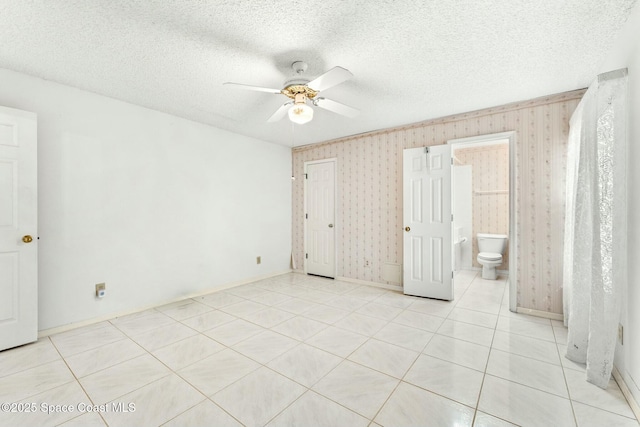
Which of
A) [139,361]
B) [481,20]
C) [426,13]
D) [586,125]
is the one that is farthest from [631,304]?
[139,361]

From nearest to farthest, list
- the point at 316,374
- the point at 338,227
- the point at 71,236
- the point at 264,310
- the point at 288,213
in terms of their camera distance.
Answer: the point at 316,374, the point at 71,236, the point at 264,310, the point at 338,227, the point at 288,213

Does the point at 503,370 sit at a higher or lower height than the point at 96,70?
lower

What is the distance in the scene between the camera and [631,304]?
1.71 m

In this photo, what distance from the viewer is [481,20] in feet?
5.90

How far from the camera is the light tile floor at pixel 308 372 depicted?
1.63m

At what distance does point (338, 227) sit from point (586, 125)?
3.34 m

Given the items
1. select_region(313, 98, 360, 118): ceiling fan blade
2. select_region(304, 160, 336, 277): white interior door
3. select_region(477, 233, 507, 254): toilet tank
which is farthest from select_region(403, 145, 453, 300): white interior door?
select_region(477, 233, 507, 254): toilet tank

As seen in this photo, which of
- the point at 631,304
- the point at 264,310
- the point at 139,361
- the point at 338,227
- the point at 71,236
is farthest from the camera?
the point at 338,227

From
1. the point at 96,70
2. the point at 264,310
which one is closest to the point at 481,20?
the point at 96,70

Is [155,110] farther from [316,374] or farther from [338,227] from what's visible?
[316,374]

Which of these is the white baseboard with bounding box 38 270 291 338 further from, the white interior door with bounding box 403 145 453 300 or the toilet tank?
the toilet tank

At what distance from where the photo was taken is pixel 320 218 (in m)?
5.05

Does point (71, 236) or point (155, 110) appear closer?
point (71, 236)

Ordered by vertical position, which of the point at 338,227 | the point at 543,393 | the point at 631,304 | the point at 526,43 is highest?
the point at 526,43
